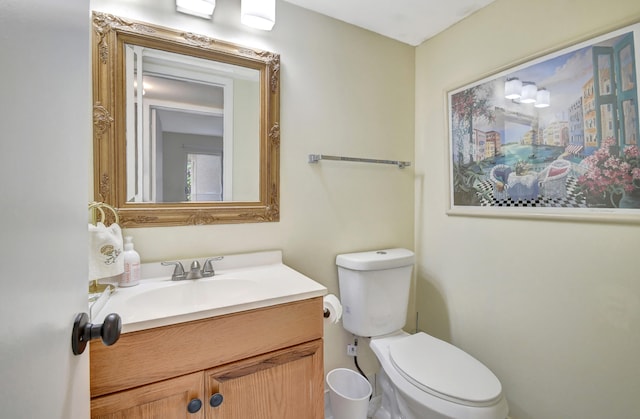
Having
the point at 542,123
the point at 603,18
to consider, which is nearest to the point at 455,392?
the point at 542,123

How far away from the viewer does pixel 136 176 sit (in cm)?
119

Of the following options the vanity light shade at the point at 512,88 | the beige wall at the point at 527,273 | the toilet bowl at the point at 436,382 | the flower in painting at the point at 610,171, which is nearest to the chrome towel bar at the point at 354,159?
the beige wall at the point at 527,273

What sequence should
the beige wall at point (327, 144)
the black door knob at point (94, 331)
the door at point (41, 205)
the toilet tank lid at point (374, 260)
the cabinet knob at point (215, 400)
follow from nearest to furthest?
the door at point (41, 205) → the black door knob at point (94, 331) → the cabinet knob at point (215, 400) → the beige wall at point (327, 144) → the toilet tank lid at point (374, 260)

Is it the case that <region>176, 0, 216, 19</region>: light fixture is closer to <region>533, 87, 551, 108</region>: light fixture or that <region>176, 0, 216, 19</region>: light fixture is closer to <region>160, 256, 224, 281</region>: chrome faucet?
<region>160, 256, 224, 281</region>: chrome faucet

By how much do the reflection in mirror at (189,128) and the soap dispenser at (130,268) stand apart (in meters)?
0.21

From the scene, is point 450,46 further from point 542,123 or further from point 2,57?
point 2,57

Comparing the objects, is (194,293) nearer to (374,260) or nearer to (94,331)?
(94,331)

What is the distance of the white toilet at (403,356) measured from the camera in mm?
1067

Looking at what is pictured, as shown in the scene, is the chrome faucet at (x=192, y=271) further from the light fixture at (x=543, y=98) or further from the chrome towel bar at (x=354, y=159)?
the light fixture at (x=543, y=98)

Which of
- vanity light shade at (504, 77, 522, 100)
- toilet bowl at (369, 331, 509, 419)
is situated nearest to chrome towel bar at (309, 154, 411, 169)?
vanity light shade at (504, 77, 522, 100)

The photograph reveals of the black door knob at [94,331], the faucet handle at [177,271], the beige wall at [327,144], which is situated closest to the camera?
the black door knob at [94,331]

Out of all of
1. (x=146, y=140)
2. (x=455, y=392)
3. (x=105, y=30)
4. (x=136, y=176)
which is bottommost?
(x=455, y=392)

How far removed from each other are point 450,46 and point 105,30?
1680 millimetres

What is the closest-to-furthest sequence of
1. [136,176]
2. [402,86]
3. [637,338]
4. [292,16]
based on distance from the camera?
[637,338]
[136,176]
[292,16]
[402,86]
